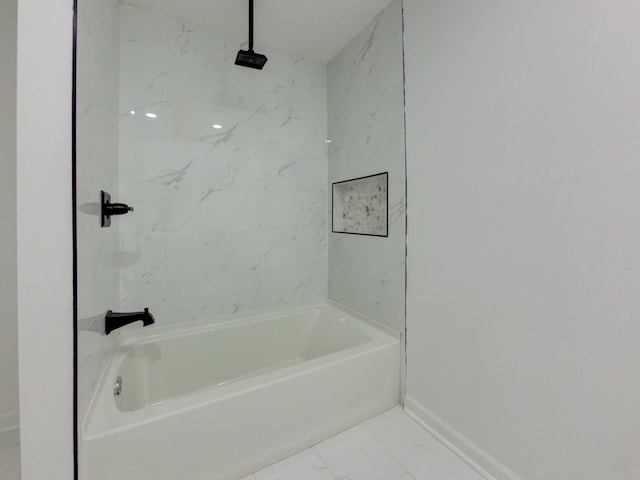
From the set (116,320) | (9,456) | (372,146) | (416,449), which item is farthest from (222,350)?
(372,146)

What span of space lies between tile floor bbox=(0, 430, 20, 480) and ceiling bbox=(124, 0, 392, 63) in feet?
8.46

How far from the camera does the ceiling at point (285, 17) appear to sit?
5.47ft

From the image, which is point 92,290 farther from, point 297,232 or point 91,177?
point 297,232

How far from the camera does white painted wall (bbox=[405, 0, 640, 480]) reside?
0.85 metres

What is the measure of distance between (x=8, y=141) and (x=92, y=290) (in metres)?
1.12

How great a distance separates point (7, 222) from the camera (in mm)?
1457

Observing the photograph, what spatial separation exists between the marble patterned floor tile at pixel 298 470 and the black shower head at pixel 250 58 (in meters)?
2.27

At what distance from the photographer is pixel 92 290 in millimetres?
1052

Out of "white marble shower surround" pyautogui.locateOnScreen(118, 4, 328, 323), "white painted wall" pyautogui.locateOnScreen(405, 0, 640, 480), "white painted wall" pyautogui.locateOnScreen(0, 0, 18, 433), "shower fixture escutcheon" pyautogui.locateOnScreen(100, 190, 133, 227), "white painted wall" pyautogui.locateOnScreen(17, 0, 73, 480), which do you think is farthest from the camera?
"white marble shower surround" pyautogui.locateOnScreen(118, 4, 328, 323)

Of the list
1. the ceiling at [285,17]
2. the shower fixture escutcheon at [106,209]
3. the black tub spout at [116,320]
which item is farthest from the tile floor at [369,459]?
the ceiling at [285,17]

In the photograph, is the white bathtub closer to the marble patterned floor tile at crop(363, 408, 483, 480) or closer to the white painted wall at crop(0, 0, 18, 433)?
the marble patterned floor tile at crop(363, 408, 483, 480)

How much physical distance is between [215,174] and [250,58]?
78 centimetres

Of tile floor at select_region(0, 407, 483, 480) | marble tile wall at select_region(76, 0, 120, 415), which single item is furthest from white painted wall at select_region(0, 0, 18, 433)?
marble tile wall at select_region(76, 0, 120, 415)

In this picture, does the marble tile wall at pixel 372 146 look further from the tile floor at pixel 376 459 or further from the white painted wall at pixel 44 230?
the white painted wall at pixel 44 230
